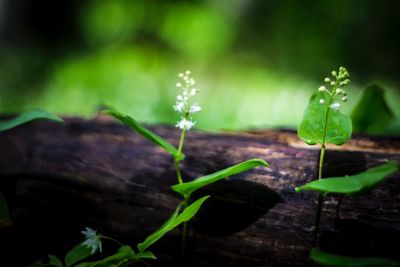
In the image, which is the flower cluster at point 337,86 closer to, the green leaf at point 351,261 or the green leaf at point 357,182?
the green leaf at point 357,182

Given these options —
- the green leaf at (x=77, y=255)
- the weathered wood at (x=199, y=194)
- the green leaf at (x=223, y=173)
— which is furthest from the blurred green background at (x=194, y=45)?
the green leaf at (x=223, y=173)

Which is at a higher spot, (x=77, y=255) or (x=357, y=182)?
(x=357, y=182)

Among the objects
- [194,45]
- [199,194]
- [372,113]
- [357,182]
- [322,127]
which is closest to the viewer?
[357,182]

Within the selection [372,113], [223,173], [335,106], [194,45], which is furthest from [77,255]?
[194,45]

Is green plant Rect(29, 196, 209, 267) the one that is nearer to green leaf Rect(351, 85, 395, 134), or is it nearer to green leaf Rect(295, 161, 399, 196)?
green leaf Rect(295, 161, 399, 196)

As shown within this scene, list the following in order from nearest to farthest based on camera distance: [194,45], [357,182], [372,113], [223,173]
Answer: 1. [357,182]
2. [223,173]
3. [372,113]
4. [194,45]

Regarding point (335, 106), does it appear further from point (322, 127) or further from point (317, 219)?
point (317, 219)
